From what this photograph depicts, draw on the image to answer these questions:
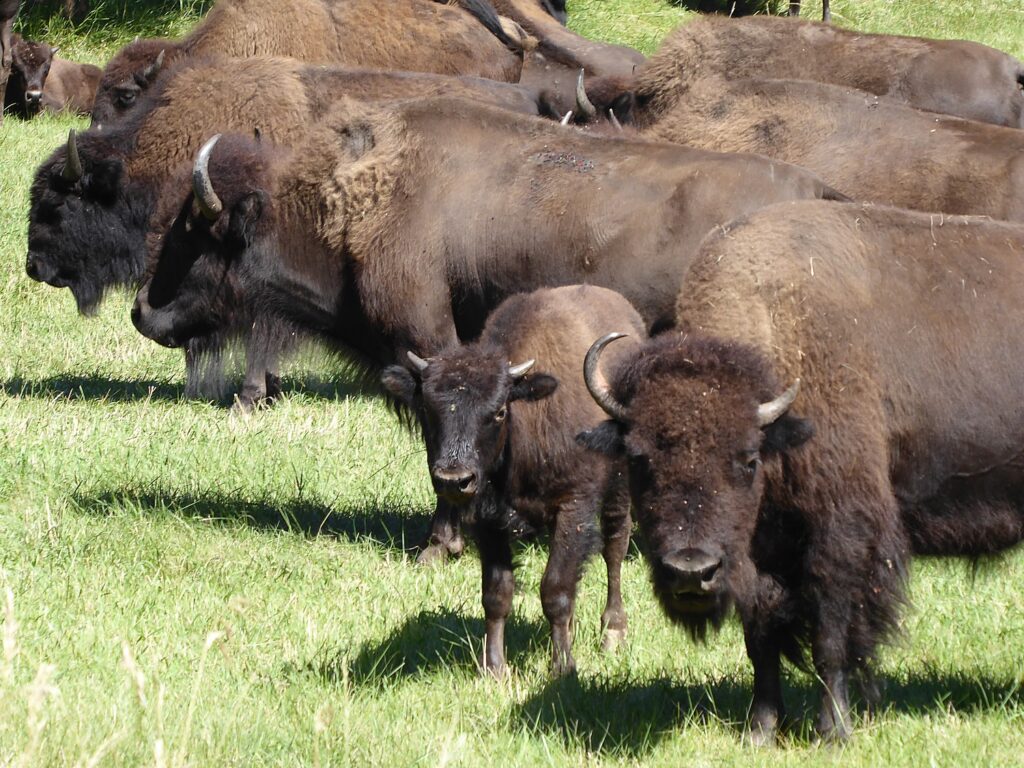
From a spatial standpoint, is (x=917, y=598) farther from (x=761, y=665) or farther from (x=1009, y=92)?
(x=1009, y=92)

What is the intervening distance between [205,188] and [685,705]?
4.28 metres

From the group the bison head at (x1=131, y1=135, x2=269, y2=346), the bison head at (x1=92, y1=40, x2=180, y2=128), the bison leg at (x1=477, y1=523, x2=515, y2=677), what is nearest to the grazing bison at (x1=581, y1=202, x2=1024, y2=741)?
the bison leg at (x1=477, y1=523, x2=515, y2=677)

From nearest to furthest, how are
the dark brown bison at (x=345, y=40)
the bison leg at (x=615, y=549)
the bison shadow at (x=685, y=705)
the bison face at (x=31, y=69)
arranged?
the bison shadow at (x=685, y=705)
the bison leg at (x=615, y=549)
the dark brown bison at (x=345, y=40)
the bison face at (x=31, y=69)

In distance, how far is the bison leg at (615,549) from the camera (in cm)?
618

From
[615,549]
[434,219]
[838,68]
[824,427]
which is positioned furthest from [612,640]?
[838,68]

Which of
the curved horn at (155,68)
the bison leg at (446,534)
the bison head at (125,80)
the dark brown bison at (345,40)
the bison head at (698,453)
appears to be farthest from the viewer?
the bison head at (125,80)

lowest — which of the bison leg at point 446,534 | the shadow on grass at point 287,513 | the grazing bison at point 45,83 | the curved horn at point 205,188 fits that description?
the grazing bison at point 45,83

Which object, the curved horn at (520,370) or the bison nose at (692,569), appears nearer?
the bison nose at (692,569)

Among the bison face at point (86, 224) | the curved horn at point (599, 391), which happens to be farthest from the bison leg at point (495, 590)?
the bison face at point (86, 224)

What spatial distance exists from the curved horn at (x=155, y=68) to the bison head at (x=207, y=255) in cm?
475

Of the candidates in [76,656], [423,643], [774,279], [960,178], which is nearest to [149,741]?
[76,656]

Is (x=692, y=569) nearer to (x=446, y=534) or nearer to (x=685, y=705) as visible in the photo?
(x=685, y=705)

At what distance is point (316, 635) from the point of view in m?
5.68

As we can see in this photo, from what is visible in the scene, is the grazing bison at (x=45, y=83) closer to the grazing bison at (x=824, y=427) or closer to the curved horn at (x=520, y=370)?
the curved horn at (x=520, y=370)
